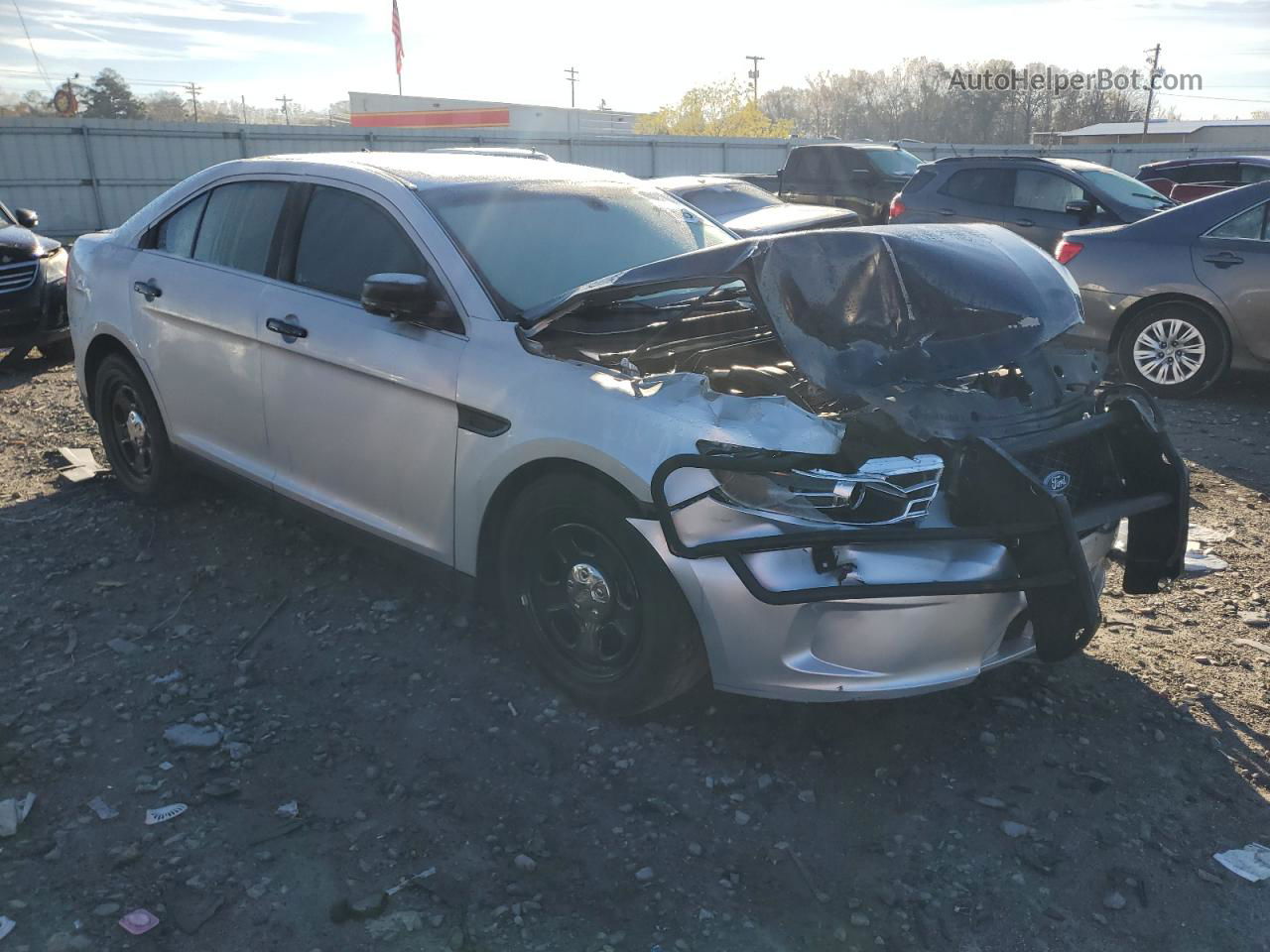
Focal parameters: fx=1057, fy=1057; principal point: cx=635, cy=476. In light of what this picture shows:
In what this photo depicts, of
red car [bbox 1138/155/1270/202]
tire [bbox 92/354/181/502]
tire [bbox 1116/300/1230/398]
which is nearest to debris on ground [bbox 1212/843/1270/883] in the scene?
tire [bbox 92/354/181/502]

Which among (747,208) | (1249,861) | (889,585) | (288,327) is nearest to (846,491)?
(889,585)

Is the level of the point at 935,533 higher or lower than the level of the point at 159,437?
higher

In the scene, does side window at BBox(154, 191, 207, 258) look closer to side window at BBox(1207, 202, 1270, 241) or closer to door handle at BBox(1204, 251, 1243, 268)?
door handle at BBox(1204, 251, 1243, 268)

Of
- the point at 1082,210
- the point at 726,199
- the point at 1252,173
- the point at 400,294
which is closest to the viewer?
the point at 400,294

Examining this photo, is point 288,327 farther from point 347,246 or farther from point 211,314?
point 211,314

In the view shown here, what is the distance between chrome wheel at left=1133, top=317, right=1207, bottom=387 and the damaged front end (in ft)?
15.0

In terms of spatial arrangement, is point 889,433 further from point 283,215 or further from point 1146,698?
point 283,215

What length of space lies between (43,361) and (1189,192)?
1358 cm

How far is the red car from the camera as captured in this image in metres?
13.6

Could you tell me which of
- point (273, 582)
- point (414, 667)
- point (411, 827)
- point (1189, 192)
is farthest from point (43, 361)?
point (1189, 192)

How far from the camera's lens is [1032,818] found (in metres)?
3.03

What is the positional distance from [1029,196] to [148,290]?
889cm

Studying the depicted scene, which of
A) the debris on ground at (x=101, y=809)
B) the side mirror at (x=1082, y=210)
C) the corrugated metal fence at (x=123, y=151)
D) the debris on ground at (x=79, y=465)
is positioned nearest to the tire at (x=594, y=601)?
the debris on ground at (x=101, y=809)

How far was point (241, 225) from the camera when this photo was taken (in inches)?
183
